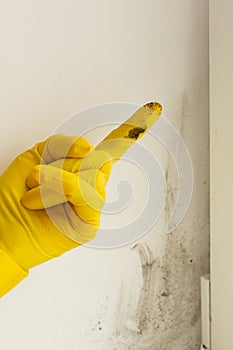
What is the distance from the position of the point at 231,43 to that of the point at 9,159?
0.53m

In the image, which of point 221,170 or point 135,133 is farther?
point 221,170

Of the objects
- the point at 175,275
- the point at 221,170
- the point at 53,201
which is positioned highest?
the point at 53,201

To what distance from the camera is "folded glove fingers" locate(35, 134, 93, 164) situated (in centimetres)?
90

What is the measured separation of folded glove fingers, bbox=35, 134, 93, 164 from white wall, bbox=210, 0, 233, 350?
1.19 ft

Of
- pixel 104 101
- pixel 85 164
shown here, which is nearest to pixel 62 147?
pixel 85 164

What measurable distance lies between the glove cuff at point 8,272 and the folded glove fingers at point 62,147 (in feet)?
0.63

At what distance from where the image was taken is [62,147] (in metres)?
0.92

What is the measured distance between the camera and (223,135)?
1127 mm

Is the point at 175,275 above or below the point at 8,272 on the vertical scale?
below

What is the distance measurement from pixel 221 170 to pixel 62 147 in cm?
41

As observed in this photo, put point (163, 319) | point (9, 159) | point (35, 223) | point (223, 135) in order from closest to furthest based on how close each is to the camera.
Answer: point (35, 223), point (9, 159), point (223, 135), point (163, 319)

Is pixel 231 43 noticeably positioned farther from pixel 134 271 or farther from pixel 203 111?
pixel 134 271

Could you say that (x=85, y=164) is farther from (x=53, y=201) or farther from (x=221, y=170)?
(x=221, y=170)

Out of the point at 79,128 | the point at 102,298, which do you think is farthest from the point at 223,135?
the point at 102,298
